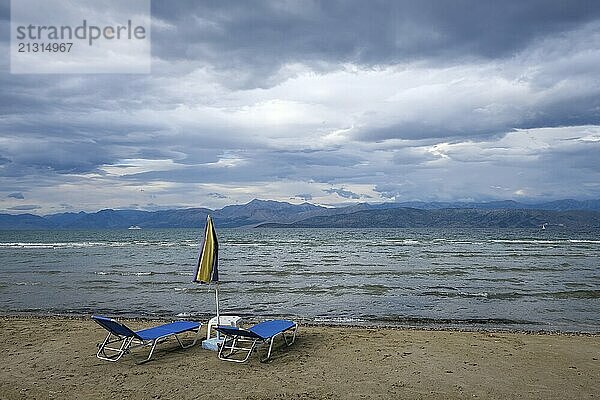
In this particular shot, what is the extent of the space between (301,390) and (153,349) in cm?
321

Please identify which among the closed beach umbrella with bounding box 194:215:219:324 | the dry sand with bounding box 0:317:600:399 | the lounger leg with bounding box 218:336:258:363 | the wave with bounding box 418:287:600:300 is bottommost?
the wave with bounding box 418:287:600:300

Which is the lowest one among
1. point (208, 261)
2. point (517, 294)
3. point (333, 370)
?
point (517, 294)

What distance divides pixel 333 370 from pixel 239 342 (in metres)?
2.54

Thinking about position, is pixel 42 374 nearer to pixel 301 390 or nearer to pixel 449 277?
pixel 301 390

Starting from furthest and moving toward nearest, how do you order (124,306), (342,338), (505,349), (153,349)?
(124,306) → (342,338) → (505,349) → (153,349)

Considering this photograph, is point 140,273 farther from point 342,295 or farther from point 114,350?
point 114,350

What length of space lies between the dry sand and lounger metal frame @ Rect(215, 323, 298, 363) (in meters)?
0.19

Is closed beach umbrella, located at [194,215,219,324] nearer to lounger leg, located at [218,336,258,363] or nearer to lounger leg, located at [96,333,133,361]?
lounger leg, located at [218,336,258,363]

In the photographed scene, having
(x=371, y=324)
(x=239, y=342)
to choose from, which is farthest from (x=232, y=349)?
(x=371, y=324)

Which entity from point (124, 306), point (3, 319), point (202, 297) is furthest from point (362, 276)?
point (3, 319)

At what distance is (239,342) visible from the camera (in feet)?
32.4

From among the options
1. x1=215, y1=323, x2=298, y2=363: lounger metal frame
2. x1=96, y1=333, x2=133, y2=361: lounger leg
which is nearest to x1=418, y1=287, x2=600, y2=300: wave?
x1=215, y1=323, x2=298, y2=363: lounger metal frame

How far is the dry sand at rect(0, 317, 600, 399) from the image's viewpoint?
7121 mm

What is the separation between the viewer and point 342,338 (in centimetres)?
1051
